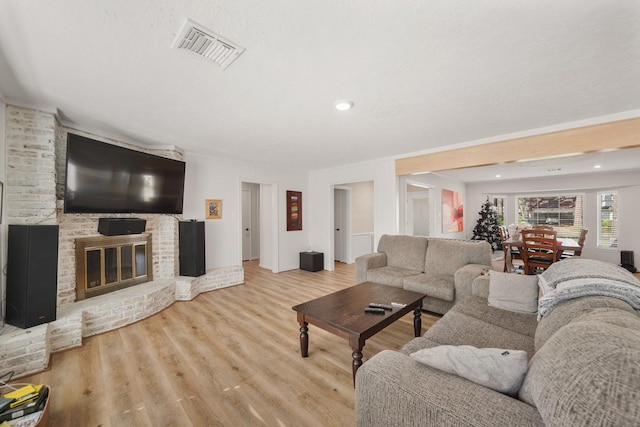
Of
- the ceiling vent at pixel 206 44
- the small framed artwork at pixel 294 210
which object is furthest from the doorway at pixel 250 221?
the ceiling vent at pixel 206 44

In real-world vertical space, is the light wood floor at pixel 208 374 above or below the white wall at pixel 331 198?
below

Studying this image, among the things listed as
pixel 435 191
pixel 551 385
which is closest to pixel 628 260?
pixel 435 191

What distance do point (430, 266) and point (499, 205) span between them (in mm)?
6480

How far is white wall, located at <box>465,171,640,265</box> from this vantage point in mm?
5652

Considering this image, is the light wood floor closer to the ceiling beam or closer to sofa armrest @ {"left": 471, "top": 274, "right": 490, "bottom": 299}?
sofa armrest @ {"left": 471, "top": 274, "right": 490, "bottom": 299}

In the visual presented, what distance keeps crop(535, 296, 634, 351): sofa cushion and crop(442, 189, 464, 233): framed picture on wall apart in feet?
18.4

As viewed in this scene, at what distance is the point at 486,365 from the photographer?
1058 millimetres

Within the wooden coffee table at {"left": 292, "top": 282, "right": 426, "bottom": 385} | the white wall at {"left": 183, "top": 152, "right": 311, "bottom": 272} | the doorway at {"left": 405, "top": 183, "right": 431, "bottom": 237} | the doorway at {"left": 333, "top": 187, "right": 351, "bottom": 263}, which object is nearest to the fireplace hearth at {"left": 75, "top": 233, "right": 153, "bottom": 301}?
the white wall at {"left": 183, "top": 152, "right": 311, "bottom": 272}

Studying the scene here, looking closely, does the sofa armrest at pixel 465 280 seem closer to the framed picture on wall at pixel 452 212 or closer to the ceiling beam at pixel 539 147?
the ceiling beam at pixel 539 147

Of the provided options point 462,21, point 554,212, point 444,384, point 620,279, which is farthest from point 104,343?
point 554,212

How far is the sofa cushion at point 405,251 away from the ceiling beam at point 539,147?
1.24 metres

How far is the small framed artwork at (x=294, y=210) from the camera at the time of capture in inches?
234

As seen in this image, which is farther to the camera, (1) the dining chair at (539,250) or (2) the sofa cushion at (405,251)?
(2) the sofa cushion at (405,251)

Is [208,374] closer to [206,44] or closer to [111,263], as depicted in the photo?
[111,263]
